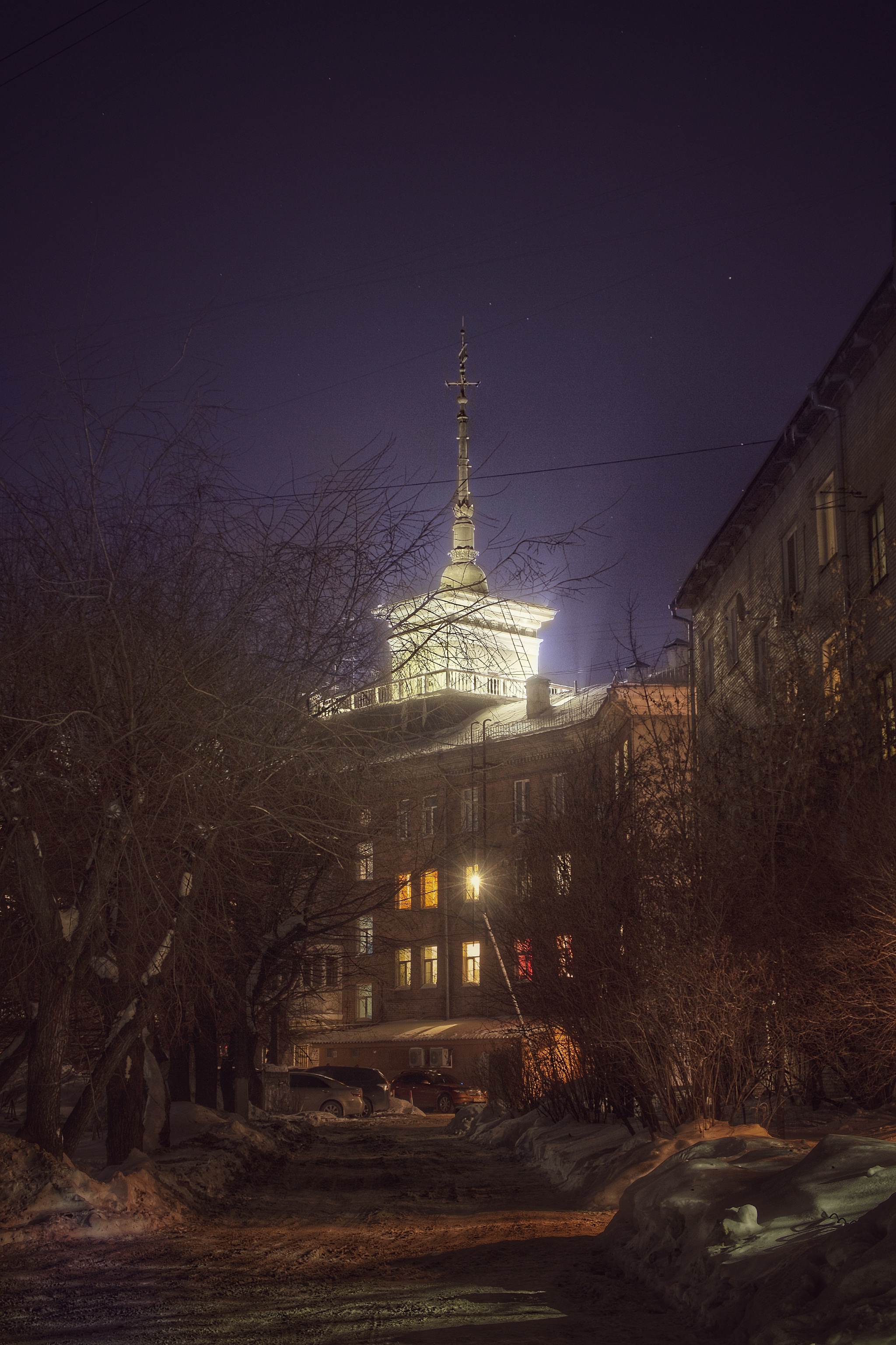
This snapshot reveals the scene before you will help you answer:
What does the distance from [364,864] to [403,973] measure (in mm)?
34525

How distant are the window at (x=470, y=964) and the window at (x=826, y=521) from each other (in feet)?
104

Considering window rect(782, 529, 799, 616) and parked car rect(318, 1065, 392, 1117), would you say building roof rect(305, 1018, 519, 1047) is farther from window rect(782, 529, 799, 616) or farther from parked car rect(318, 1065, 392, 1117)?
window rect(782, 529, 799, 616)

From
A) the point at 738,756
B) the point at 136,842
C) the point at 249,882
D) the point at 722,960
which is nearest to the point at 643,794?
the point at 738,756

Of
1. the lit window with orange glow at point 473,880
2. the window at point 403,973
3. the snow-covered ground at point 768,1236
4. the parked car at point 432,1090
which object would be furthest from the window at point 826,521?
the window at point 403,973

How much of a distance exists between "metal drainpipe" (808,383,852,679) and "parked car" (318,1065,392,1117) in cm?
2485

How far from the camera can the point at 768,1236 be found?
7.18 meters

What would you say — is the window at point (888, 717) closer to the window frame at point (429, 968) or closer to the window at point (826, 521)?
the window at point (826, 521)

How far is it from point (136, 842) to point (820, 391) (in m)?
16.7

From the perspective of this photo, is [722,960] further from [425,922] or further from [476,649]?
[425,922]

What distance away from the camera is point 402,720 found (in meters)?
11.5

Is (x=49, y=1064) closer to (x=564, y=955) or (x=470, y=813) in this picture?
(x=564, y=955)

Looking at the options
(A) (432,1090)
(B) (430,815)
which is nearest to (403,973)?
(A) (432,1090)

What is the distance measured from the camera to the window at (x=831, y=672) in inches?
732

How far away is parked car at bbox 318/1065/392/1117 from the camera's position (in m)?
41.5
